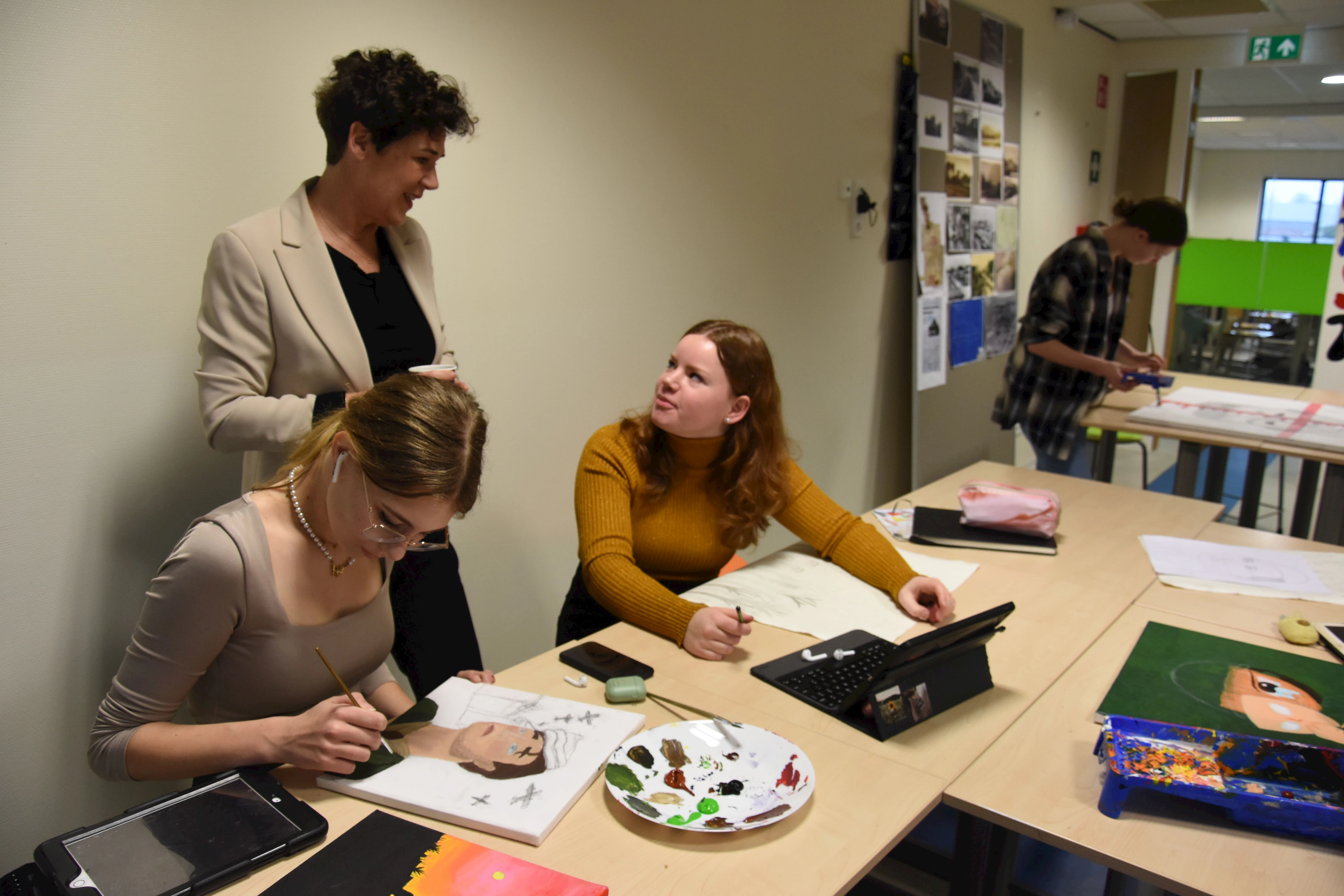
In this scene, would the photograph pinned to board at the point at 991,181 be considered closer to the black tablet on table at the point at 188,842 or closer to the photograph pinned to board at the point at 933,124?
the photograph pinned to board at the point at 933,124

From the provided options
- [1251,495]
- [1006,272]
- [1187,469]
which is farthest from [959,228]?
[1251,495]

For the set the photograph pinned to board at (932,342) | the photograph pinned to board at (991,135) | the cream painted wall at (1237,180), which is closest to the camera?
the photograph pinned to board at (932,342)

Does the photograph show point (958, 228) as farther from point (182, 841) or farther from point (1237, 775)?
point (182, 841)

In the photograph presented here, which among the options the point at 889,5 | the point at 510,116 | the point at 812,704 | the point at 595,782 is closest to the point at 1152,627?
the point at 812,704

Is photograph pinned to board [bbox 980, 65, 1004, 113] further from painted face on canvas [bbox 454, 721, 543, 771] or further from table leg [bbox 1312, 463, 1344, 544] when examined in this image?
painted face on canvas [bbox 454, 721, 543, 771]

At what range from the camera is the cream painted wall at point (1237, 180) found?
7621 mm

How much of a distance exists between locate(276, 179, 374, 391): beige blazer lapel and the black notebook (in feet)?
4.32

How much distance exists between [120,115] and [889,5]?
2938mm

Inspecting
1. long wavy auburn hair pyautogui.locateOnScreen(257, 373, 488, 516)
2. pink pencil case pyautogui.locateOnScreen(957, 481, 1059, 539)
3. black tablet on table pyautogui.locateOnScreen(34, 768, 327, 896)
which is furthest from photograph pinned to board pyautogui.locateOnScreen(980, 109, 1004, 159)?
black tablet on table pyautogui.locateOnScreen(34, 768, 327, 896)

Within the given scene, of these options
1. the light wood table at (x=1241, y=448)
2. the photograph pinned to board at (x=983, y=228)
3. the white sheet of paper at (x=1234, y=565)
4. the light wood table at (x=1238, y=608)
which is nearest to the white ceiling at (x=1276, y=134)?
the photograph pinned to board at (x=983, y=228)

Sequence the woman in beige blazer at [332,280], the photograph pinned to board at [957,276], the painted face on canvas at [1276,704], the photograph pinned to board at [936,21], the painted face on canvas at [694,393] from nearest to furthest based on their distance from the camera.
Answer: the painted face on canvas at [1276,704] → the woman in beige blazer at [332,280] → the painted face on canvas at [694,393] → the photograph pinned to board at [936,21] → the photograph pinned to board at [957,276]

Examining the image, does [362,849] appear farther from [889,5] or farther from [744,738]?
[889,5]

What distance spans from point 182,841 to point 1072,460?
10.6 ft

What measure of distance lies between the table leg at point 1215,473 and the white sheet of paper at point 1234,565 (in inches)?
62.0
